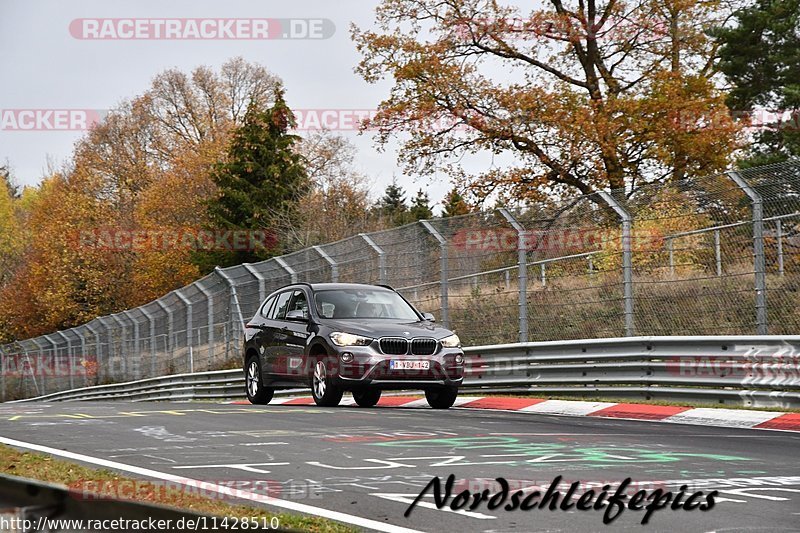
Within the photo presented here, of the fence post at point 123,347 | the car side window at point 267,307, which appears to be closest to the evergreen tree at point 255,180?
the fence post at point 123,347

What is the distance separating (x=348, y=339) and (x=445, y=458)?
6653 mm

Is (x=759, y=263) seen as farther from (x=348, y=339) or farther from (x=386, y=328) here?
(x=348, y=339)

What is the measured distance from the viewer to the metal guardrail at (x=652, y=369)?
1354cm

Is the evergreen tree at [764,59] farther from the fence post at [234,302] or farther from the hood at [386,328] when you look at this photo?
the hood at [386,328]

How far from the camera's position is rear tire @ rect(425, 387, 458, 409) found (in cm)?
1636

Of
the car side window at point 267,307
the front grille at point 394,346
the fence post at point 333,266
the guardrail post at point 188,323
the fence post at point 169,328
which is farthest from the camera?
the fence post at point 169,328

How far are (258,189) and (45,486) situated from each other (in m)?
55.5

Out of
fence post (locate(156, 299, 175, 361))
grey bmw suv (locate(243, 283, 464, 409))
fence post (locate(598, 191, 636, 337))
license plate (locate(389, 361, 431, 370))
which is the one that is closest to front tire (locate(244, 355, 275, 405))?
grey bmw suv (locate(243, 283, 464, 409))

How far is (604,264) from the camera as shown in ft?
54.7

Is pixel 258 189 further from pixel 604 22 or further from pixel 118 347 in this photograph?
pixel 604 22

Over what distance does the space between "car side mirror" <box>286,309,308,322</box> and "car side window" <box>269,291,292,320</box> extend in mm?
546

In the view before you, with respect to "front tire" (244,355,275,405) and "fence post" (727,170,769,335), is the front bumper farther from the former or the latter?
"fence post" (727,170,769,335)

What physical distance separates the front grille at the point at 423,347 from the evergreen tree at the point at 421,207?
208 ft

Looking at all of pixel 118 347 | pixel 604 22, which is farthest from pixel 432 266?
pixel 118 347
